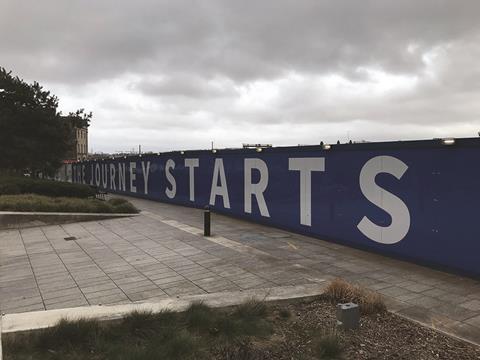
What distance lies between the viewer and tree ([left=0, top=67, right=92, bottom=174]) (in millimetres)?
A: 25734

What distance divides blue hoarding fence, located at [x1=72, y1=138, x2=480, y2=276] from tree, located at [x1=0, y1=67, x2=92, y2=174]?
15.5m

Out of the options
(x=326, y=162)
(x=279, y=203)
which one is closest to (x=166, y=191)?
(x=279, y=203)

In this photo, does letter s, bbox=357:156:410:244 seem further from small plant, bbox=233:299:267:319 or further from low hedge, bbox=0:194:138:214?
low hedge, bbox=0:194:138:214

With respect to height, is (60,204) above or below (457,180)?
below

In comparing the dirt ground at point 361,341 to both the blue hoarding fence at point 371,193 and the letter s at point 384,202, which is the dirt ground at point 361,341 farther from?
the letter s at point 384,202

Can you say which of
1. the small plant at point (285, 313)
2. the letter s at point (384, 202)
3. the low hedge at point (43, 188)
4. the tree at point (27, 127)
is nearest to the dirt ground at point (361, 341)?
the small plant at point (285, 313)

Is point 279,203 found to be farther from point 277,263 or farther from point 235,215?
point 277,263

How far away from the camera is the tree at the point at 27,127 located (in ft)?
84.4

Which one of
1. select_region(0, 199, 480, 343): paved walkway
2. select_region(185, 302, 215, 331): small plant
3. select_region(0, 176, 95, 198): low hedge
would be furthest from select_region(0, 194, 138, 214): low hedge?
select_region(185, 302, 215, 331): small plant

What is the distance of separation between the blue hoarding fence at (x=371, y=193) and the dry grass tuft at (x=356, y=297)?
270 centimetres

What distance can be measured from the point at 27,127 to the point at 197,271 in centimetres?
2356

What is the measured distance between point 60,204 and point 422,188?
11864mm

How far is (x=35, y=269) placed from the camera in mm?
8023

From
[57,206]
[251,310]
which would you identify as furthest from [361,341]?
[57,206]
